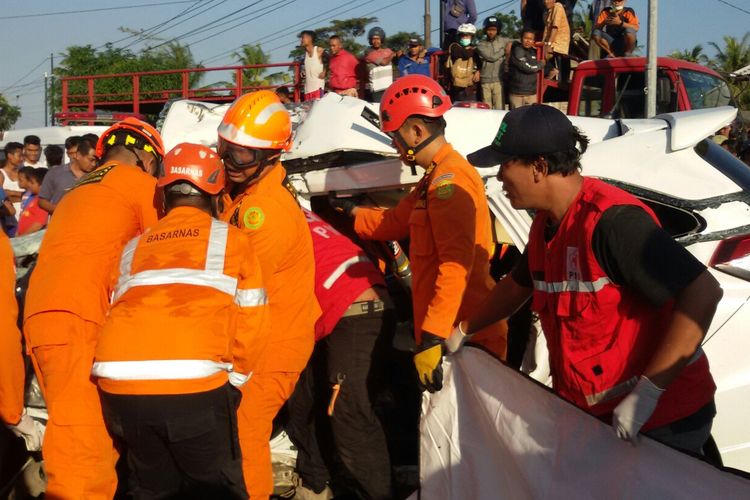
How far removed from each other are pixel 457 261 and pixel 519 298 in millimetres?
469

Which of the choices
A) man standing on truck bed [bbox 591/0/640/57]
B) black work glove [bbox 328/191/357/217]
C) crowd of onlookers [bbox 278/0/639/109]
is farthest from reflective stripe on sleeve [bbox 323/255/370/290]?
man standing on truck bed [bbox 591/0/640/57]

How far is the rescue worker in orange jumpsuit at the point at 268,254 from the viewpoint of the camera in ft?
12.3

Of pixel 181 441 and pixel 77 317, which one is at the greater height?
pixel 77 317

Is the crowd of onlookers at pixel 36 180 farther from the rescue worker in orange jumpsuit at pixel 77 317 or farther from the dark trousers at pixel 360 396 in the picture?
the dark trousers at pixel 360 396

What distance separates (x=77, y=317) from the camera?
3.51 meters

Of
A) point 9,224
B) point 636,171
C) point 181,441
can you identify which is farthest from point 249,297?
point 9,224

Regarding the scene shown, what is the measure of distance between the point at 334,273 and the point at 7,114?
5988 cm

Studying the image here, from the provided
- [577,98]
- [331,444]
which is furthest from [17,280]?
[577,98]

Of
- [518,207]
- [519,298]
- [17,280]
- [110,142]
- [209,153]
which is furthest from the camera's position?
[17,280]

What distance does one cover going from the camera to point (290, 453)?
4.59m

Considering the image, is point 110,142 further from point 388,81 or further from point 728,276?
point 388,81

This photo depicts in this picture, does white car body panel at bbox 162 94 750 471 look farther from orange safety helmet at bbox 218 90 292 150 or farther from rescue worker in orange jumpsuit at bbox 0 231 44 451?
rescue worker in orange jumpsuit at bbox 0 231 44 451

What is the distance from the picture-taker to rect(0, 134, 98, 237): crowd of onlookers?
7.64 meters

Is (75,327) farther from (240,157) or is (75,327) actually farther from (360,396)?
(360,396)
